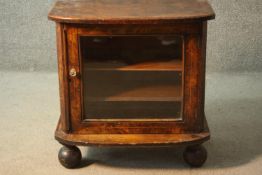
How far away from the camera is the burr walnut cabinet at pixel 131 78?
1366 millimetres

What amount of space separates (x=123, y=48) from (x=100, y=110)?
180 mm

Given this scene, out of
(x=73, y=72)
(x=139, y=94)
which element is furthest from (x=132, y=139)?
(x=73, y=72)

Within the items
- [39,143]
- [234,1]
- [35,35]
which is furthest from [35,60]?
[234,1]

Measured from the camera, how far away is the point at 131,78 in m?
1.44

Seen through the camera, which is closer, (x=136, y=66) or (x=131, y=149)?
(x=136, y=66)

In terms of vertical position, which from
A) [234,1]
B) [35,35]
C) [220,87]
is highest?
[234,1]

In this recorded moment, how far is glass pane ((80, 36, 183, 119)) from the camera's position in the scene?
140 centimetres

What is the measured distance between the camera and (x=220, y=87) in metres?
2.07

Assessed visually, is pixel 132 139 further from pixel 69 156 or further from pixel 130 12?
pixel 130 12

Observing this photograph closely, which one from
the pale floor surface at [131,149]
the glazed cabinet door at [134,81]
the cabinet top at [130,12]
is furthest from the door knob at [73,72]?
the pale floor surface at [131,149]

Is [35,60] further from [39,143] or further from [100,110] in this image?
[100,110]

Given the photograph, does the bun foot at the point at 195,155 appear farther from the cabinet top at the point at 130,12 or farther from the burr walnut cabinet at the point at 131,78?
the cabinet top at the point at 130,12

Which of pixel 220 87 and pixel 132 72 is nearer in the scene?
pixel 132 72

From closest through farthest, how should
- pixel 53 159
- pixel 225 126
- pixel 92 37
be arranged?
pixel 92 37 < pixel 53 159 < pixel 225 126
